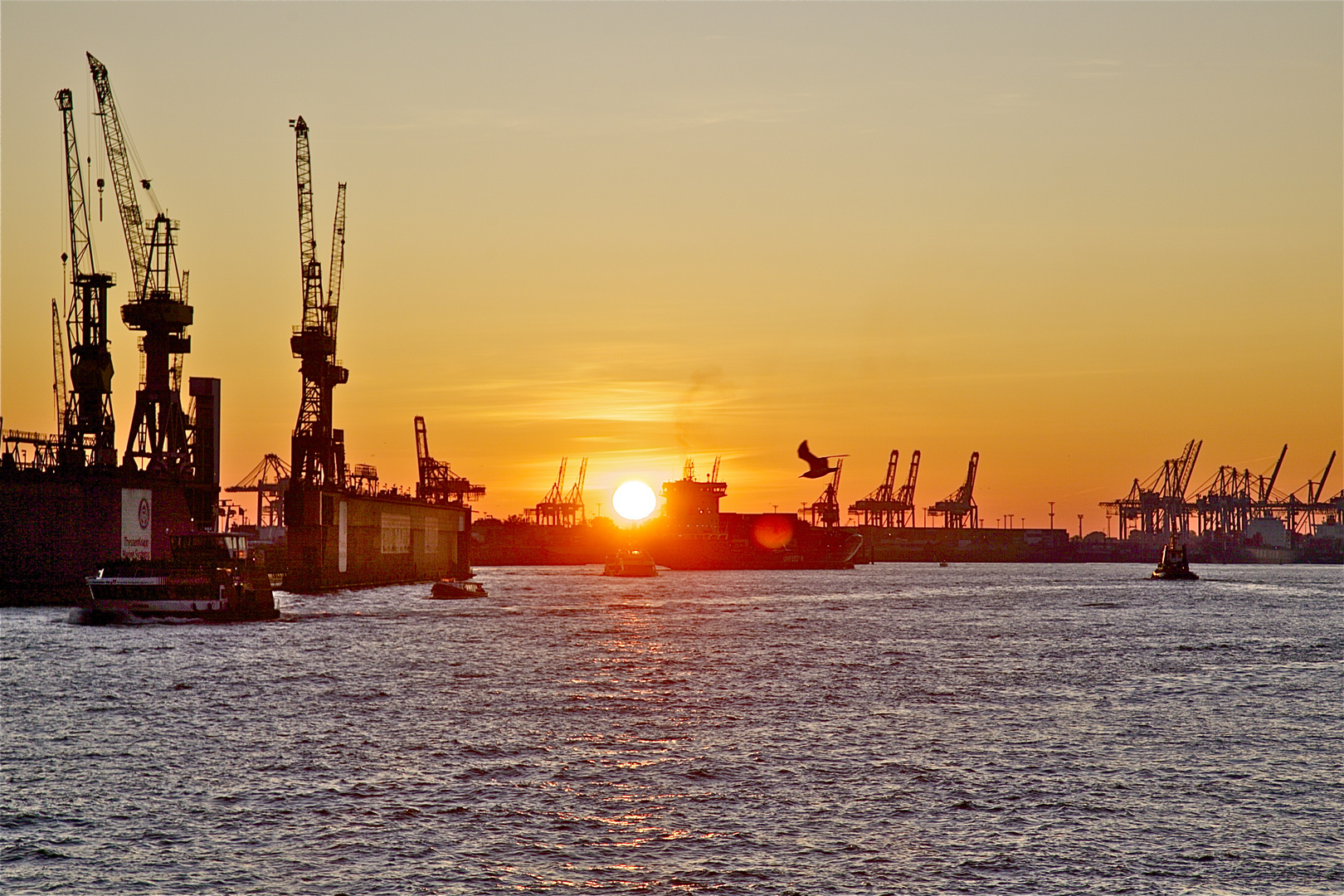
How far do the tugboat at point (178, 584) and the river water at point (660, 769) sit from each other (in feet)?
21.5

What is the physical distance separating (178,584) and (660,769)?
53.9 metres

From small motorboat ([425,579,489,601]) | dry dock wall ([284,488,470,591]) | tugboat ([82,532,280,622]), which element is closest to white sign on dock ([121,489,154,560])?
dry dock wall ([284,488,470,591])

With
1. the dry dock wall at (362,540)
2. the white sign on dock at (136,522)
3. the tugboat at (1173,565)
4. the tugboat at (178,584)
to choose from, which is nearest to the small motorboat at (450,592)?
the dry dock wall at (362,540)

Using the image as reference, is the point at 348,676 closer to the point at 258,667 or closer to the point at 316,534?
the point at 258,667

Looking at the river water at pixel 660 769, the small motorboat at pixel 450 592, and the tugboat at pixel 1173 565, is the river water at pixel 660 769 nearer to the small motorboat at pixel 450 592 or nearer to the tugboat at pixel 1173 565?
the small motorboat at pixel 450 592

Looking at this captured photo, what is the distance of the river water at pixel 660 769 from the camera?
23.7 m

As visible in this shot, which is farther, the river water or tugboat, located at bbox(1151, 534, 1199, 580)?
tugboat, located at bbox(1151, 534, 1199, 580)

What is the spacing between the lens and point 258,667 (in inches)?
2210

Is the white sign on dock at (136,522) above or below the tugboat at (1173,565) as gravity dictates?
above

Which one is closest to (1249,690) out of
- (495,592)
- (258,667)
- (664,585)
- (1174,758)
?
(1174,758)

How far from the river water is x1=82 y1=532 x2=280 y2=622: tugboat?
6.56 meters

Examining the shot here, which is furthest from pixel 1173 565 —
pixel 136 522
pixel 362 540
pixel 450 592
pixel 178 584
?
pixel 178 584

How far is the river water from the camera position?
2367 centimetres

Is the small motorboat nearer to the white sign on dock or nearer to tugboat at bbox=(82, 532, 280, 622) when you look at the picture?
the white sign on dock
